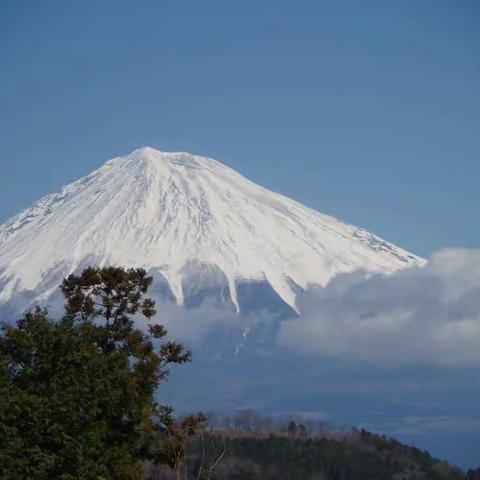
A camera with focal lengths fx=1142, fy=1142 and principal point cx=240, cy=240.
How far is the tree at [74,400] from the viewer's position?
2312 centimetres

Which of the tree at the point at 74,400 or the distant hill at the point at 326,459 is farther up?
the distant hill at the point at 326,459

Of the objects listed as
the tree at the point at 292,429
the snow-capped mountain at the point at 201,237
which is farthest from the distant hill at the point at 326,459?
the snow-capped mountain at the point at 201,237

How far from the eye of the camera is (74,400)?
78.0 feet

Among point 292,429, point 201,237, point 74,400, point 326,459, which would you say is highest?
point 201,237

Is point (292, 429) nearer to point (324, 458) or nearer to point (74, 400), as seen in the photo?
point (324, 458)

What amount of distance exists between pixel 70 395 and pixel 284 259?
17031 centimetres

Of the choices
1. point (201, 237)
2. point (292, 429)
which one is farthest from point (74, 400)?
point (201, 237)

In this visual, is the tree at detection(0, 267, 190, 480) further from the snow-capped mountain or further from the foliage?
the snow-capped mountain

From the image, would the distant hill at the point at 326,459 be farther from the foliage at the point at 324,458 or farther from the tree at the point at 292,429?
the tree at the point at 292,429

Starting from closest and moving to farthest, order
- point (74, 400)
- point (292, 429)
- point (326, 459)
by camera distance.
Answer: point (74, 400), point (326, 459), point (292, 429)

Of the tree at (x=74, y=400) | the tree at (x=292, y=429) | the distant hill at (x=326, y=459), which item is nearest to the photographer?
the tree at (x=74, y=400)

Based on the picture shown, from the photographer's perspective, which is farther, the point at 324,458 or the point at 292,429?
the point at 292,429

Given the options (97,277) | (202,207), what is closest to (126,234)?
(202,207)

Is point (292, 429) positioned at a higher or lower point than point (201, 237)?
lower
